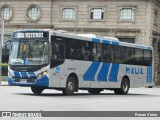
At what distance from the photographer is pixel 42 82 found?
24469 millimetres

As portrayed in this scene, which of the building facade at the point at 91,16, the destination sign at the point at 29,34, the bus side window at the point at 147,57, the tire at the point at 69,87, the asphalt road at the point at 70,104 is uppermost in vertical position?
the building facade at the point at 91,16

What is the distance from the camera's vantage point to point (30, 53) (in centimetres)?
2470

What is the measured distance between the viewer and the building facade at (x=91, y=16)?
60.3 meters

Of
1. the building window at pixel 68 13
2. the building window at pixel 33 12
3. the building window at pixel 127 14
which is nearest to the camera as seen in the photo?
the building window at pixel 127 14

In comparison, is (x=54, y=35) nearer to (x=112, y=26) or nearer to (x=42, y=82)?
(x=42, y=82)

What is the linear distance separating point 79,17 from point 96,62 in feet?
111

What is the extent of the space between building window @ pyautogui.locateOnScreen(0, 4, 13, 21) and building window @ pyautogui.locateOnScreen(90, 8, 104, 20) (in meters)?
9.67

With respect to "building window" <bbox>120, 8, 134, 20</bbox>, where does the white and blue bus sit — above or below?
below

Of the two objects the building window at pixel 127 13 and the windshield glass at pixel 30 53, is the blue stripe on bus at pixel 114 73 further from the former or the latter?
the building window at pixel 127 13

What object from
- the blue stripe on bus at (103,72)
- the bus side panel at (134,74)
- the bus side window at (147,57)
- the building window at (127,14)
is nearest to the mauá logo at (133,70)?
the bus side panel at (134,74)

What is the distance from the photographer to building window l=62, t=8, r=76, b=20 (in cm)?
6178

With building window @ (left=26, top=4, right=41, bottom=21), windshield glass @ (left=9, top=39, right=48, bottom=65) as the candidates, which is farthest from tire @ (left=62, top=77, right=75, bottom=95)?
building window @ (left=26, top=4, right=41, bottom=21)

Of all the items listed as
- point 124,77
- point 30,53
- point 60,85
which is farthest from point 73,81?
point 124,77

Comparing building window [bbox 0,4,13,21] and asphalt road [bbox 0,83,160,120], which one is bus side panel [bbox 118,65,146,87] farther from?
building window [bbox 0,4,13,21]
